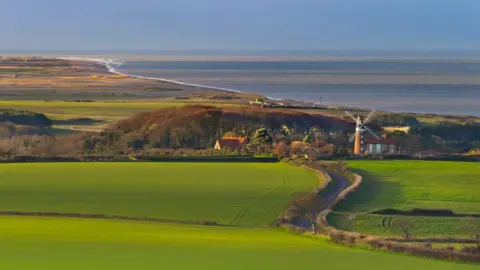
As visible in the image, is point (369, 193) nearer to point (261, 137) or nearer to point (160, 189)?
point (160, 189)

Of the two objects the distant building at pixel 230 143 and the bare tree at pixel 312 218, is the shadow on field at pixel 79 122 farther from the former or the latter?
the bare tree at pixel 312 218

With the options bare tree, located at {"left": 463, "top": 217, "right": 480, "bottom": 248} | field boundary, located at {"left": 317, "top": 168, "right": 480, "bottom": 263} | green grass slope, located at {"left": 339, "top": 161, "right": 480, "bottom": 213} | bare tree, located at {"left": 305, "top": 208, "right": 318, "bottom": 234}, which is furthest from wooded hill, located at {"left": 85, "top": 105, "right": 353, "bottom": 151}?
field boundary, located at {"left": 317, "top": 168, "right": 480, "bottom": 263}

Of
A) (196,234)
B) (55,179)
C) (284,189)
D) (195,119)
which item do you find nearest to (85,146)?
(195,119)

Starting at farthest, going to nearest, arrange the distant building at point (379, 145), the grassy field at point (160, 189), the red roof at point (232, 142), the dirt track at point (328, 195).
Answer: the distant building at point (379, 145) → the red roof at point (232, 142) → the grassy field at point (160, 189) → the dirt track at point (328, 195)

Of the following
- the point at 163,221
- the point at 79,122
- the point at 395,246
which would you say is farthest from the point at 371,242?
the point at 79,122

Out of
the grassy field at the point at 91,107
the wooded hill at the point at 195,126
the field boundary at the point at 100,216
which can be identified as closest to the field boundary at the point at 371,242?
the field boundary at the point at 100,216

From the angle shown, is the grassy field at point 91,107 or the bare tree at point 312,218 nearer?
the bare tree at point 312,218

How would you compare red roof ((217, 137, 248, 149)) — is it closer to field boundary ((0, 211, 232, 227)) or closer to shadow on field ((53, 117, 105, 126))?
shadow on field ((53, 117, 105, 126))
